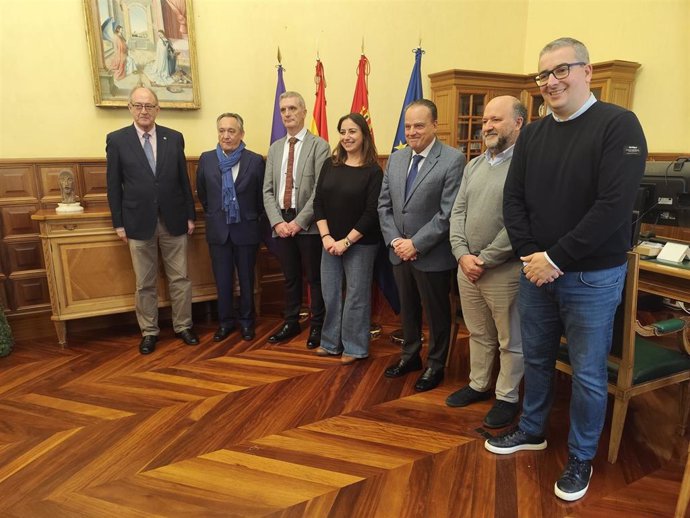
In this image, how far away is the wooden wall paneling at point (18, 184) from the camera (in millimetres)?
3221

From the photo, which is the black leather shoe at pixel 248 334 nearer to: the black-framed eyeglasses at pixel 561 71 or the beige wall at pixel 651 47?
the black-framed eyeglasses at pixel 561 71

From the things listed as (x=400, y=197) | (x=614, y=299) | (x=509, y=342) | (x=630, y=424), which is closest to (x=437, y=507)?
(x=509, y=342)

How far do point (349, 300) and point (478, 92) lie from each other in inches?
112

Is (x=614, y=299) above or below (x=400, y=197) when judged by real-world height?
below

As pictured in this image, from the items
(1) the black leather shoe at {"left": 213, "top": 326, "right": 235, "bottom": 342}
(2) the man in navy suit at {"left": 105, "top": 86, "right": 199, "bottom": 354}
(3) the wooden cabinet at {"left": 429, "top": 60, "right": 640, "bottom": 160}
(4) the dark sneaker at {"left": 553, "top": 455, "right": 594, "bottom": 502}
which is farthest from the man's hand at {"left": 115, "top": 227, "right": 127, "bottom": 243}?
(3) the wooden cabinet at {"left": 429, "top": 60, "right": 640, "bottom": 160}

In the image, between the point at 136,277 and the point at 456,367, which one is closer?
the point at 456,367

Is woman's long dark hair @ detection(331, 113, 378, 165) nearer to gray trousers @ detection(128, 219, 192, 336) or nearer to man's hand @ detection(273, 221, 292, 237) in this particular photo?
man's hand @ detection(273, 221, 292, 237)

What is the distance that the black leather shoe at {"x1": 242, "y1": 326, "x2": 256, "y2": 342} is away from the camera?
10.9 ft

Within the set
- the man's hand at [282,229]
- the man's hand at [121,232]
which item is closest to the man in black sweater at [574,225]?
the man's hand at [282,229]

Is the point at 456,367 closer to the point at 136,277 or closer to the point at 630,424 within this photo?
the point at 630,424

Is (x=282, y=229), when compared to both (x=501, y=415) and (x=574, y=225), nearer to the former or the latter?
(x=501, y=415)

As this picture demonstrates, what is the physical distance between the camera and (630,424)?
7.43 ft

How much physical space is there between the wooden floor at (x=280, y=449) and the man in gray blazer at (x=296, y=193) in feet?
1.84

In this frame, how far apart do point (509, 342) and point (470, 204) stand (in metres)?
0.62
